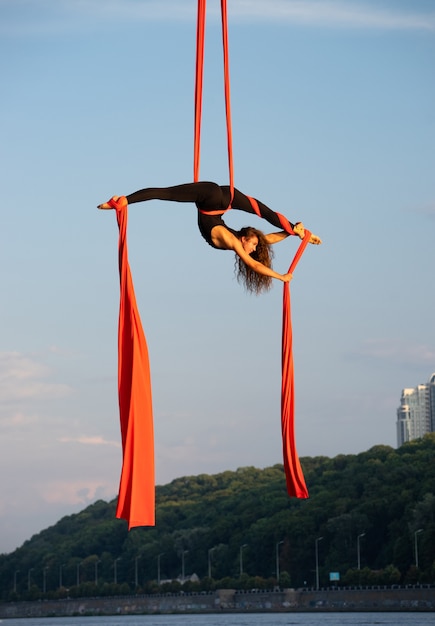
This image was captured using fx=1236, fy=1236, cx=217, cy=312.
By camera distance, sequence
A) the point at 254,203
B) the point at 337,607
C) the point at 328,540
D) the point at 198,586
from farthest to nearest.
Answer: the point at 198,586
the point at 328,540
the point at 337,607
the point at 254,203

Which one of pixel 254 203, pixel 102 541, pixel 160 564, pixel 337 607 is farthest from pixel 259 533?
pixel 254 203

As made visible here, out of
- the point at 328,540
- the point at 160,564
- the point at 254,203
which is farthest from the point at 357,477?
the point at 254,203

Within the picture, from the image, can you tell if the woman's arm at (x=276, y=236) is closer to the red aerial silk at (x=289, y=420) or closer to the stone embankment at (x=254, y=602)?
the red aerial silk at (x=289, y=420)

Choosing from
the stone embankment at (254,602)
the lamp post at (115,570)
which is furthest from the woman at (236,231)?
the lamp post at (115,570)

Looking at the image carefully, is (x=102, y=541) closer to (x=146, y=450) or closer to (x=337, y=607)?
(x=337, y=607)

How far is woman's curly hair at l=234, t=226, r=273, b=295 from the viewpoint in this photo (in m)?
14.8

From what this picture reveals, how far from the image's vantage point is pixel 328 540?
105m

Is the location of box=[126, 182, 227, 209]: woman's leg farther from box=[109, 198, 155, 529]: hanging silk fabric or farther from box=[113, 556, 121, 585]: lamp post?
box=[113, 556, 121, 585]: lamp post

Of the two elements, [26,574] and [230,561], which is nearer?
[230,561]

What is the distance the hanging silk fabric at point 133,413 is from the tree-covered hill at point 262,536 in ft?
252

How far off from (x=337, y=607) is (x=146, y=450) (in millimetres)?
87841

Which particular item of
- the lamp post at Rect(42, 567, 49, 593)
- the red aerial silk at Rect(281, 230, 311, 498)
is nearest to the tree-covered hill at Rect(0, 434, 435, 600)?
the lamp post at Rect(42, 567, 49, 593)

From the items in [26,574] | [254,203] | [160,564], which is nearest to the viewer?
[254,203]

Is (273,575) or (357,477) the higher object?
(357,477)
